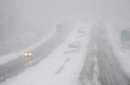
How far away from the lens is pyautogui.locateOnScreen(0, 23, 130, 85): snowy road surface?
2473cm

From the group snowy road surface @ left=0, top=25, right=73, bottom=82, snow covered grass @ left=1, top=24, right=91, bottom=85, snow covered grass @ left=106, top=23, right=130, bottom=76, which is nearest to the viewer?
snow covered grass @ left=1, top=24, right=91, bottom=85

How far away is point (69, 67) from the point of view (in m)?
30.0

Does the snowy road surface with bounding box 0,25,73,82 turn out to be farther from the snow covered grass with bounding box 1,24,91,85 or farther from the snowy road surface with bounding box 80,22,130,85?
the snowy road surface with bounding box 80,22,130,85

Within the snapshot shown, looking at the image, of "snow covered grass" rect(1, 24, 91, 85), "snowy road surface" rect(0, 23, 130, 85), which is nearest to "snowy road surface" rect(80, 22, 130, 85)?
"snowy road surface" rect(0, 23, 130, 85)

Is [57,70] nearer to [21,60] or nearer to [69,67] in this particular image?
[69,67]

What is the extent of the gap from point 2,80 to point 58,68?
7.42m

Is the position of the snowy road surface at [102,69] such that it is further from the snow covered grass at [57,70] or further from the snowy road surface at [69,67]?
the snow covered grass at [57,70]

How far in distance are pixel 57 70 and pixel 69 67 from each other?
1930 millimetres

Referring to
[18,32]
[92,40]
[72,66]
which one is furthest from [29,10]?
[72,66]

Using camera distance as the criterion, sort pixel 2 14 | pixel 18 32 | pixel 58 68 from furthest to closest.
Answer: pixel 18 32 → pixel 2 14 → pixel 58 68

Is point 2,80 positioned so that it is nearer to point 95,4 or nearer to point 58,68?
point 58,68

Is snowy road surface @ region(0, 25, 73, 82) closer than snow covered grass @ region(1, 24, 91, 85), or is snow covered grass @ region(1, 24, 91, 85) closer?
snow covered grass @ region(1, 24, 91, 85)

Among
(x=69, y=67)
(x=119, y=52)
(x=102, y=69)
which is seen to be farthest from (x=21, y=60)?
(x=119, y=52)

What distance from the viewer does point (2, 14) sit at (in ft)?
182
